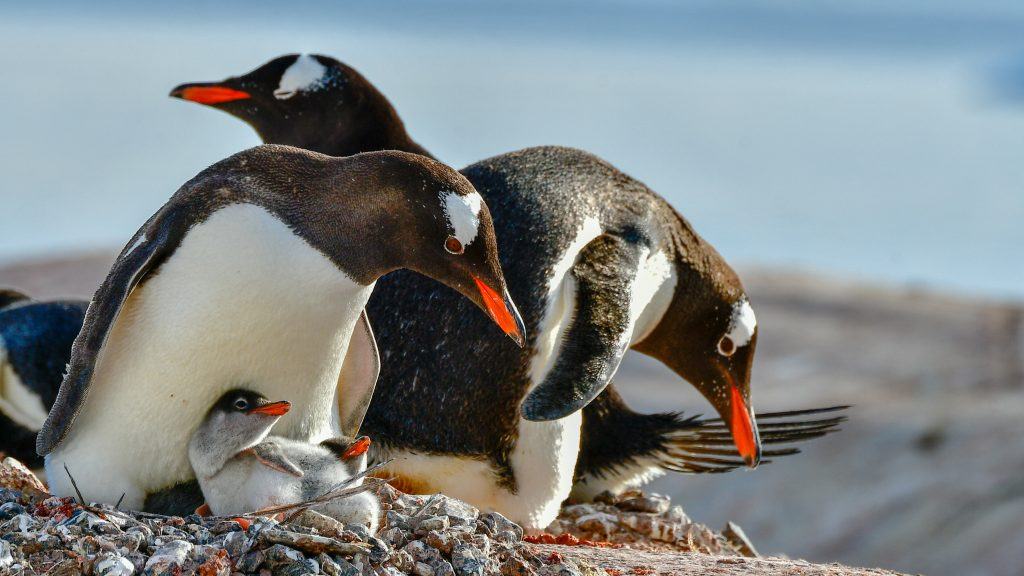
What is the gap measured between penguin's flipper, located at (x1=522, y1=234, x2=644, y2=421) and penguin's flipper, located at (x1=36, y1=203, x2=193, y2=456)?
1056 mm

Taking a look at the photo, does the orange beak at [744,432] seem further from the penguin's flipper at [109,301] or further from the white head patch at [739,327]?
the penguin's flipper at [109,301]

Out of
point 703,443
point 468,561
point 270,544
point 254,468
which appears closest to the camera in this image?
point 270,544

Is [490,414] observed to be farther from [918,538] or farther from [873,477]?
[873,477]

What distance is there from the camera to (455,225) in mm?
3166

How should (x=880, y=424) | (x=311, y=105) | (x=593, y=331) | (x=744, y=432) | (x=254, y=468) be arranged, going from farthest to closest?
1. (x=880, y=424)
2. (x=311, y=105)
3. (x=744, y=432)
4. (x=593, y=331)
5. (x=254, y=468)

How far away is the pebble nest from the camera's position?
2900 millimetres

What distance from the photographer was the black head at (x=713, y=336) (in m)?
4.51

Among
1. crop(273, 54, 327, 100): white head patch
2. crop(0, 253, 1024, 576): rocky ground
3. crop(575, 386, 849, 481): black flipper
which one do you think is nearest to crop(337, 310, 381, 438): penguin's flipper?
crop(575, 386, 849, 481): black flipper

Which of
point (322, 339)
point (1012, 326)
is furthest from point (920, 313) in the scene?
point (322, 339)

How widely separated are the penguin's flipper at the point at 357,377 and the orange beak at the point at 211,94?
1707 millimetres

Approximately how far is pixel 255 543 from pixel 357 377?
74cm

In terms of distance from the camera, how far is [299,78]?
509 centimetres

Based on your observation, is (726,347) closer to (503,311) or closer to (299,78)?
(503,311)

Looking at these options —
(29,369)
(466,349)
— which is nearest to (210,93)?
(29,369)
